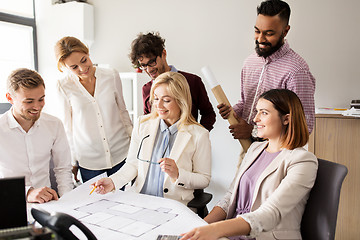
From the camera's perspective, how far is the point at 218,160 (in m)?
3.21

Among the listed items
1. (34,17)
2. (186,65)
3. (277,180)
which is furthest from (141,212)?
(34,17)

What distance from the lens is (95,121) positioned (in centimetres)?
211

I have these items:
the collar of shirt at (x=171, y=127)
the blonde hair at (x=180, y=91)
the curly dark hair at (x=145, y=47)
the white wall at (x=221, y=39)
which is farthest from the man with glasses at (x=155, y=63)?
the white wall at (x=221, y=39)

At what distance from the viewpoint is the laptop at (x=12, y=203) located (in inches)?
26.0

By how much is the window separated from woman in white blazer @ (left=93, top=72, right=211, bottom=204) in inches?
106

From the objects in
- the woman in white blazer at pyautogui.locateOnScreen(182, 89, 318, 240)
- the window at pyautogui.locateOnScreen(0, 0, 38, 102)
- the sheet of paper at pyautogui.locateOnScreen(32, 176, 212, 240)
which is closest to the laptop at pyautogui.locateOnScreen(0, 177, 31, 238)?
the sheet of paper at pyautogui.locateOnScreen(32, 176, 212, 240)

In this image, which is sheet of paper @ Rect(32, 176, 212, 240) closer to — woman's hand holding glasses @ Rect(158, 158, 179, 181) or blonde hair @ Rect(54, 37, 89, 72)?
woman's hand holding glasses @ Rect(158, 158, 179, 181)

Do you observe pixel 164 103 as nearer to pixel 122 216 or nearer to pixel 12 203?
pixel 122 216

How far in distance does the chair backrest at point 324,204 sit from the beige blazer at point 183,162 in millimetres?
531

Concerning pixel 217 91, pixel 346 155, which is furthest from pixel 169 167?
pixel 346 155

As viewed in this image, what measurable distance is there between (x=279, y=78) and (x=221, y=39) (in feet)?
4.71

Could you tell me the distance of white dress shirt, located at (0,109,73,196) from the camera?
162 cm

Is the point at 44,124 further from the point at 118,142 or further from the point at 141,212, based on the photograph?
the point at 141,212

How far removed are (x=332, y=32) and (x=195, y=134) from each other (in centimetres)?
167
